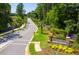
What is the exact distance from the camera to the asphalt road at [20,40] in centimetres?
806

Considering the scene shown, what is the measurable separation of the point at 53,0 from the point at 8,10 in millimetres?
915

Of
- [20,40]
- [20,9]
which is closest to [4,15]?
[20,9]

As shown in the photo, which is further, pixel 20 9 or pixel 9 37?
pixel 9 37

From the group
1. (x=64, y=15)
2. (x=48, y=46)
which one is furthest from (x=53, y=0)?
(x=48, y=46)

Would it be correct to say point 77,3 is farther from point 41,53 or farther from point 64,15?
point 41,53

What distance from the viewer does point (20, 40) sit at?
820 cm

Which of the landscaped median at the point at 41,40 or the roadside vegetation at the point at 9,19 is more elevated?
the roadside vegetation at the point at 9,19

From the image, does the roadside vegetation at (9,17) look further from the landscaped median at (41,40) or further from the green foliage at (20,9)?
Result: the landscaped median at (41,40)

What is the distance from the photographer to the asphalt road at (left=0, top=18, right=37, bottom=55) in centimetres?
806

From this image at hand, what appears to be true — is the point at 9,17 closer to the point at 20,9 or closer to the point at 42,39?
the point at 20,9

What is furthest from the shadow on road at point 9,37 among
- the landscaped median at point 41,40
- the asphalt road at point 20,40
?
the landscaped median at point 41,40

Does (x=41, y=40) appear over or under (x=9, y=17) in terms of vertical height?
under

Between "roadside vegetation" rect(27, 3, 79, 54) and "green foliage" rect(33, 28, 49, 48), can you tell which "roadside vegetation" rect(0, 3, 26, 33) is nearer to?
"roadside vegetation" rect(27, 3, 79, 54)

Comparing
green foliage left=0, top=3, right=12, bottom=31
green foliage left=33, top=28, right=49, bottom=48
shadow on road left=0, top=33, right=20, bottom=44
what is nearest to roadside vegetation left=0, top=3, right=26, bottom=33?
green foliage left=0, top=3, right=12, bottom=31
